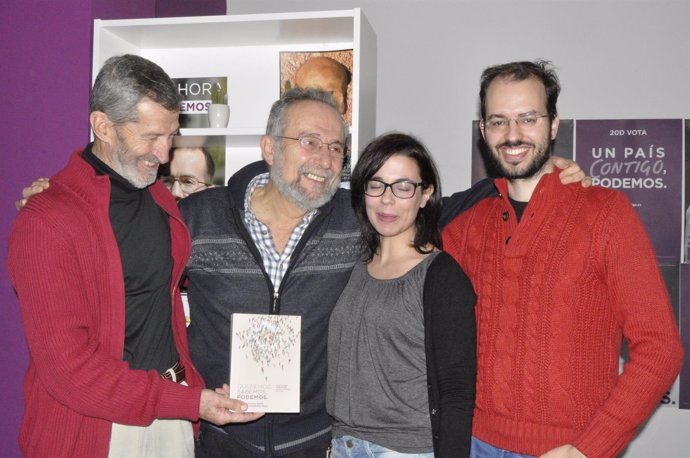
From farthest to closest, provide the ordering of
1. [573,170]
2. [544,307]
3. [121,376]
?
[573,170]
[544,307]
[121,376]

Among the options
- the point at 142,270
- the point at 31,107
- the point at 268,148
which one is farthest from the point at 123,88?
the point at 31,107

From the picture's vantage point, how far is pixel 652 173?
10.9 ft

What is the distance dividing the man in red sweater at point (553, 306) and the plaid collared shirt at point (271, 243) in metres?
0.63

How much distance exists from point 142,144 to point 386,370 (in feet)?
3.30

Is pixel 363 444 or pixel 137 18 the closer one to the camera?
pixel 363 444

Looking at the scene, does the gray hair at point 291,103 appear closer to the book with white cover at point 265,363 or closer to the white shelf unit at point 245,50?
the white shelf unit at point 245,50

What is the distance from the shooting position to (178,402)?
186 centimetres

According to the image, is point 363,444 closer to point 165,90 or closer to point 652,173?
point 165,90

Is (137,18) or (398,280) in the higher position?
(137,18)

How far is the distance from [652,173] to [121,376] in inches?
111

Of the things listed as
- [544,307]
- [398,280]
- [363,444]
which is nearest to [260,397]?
[363,444]

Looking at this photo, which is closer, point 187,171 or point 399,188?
point 399,188

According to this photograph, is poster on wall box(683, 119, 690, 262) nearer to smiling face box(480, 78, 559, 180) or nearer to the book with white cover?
smiling face box(480, 78, 559, 180)

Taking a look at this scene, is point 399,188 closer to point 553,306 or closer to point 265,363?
point 553,306
